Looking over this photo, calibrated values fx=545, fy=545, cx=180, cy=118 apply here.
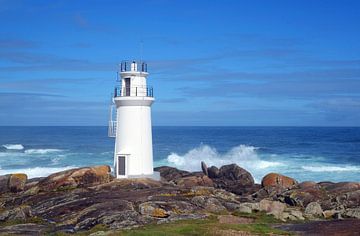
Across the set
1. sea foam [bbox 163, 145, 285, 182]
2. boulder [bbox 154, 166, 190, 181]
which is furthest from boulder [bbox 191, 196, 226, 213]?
sea foam [bbox 163, 145, 285, 182]

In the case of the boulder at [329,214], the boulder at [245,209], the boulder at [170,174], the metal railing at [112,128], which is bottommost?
the boulder at [329,214]

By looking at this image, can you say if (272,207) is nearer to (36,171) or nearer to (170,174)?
(170,174)

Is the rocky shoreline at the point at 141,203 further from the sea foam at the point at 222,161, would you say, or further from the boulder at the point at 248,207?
the sea foam at the point at 222,161

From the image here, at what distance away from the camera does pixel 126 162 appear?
28.7m

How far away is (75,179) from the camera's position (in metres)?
27.1

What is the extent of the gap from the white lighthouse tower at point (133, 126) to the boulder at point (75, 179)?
5.09 ft

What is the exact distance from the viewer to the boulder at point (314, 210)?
2264 cm

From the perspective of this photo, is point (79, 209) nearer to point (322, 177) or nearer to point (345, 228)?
point (345, 228)

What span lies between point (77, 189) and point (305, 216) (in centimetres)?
1079

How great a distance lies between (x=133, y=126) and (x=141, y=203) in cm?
713

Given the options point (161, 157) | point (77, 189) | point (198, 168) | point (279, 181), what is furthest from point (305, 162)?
point (77, 189)

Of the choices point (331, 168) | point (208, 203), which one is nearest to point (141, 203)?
point (208, 203)

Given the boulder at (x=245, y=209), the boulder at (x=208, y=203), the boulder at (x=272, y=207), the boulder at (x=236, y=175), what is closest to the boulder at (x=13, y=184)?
the boulder at (x=208, y=203)

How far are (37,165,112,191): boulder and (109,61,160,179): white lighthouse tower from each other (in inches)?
61.0
